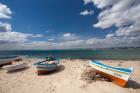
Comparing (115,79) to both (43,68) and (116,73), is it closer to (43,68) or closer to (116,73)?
(116,73)

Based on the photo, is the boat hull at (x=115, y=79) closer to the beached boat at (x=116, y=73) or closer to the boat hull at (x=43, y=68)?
the beached boat at (x=116, y=73)

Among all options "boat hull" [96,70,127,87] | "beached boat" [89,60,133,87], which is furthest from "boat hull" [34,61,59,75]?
"boat hull" [96,70,127,87]

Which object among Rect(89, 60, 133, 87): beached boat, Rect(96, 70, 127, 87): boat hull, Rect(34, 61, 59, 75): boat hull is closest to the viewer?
Rect(89, 60, 133, 87): beached boat

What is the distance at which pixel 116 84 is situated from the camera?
9180 mm

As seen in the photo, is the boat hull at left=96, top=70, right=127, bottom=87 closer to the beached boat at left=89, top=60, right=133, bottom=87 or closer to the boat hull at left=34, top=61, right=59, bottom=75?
the beached boat at left=89, top=60, right=133, bottom=87

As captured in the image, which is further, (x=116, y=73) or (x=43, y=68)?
(x=43, y=68)

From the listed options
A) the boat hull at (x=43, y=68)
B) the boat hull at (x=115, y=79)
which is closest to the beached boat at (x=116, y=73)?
the boat hull at (x=115, y=79)

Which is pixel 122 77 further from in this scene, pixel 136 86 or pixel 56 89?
pixel 56 89

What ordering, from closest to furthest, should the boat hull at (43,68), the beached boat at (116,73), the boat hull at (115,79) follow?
the beached boat at (116,73), the boat hull at (115,79), the boat hull at (43,68)

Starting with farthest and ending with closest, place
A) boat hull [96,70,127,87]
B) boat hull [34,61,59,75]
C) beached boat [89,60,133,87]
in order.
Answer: boat hull [34,61,59,75] → boat hull [96,70,127,87] → beached boat [89,60,133,87]

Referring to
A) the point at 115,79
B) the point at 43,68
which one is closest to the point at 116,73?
the point at 115,79

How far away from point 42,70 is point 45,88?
160 inches

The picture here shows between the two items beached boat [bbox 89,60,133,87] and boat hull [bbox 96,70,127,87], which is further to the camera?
boat hull [bbox 96,70,127,87]

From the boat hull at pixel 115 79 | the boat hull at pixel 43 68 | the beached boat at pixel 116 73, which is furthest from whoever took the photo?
the boat hull at pixel 43 68
